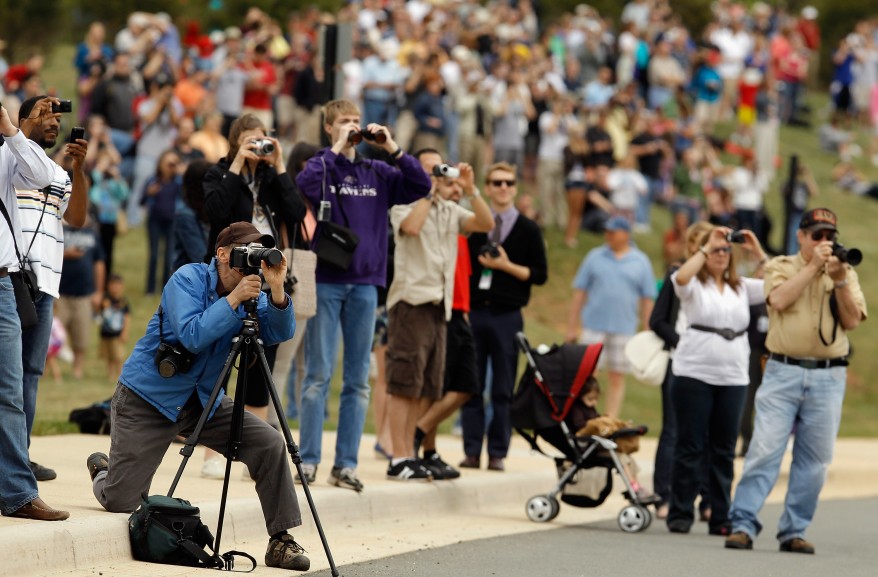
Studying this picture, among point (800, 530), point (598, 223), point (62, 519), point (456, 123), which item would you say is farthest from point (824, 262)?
point (598, 223)

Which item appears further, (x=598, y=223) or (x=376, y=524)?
(x=598, y=223)

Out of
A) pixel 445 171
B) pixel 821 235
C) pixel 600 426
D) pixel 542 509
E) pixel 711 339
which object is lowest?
pixel 542 509

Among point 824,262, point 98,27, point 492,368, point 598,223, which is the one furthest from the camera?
point 598,223

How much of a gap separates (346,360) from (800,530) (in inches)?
124

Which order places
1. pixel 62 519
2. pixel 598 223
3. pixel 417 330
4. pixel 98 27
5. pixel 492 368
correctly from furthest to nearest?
1. pixel 598 223
2. pixel 98 27
3. pixel 492 368
4. pixel 417 330
5. pixel 62 519

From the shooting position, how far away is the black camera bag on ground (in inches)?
318

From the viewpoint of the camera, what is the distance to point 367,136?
34.0 ft

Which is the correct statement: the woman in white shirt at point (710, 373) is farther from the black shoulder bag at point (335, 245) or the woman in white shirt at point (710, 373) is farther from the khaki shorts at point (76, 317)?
the khaki shorts at point (76, 317)

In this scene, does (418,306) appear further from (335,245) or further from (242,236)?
(242,236)

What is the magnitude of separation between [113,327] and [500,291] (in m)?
6.35

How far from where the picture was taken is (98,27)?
24.2 meters

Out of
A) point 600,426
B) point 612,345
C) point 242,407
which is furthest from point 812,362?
point 612,345

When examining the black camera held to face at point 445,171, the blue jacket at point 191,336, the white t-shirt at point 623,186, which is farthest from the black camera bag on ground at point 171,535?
the white t-shirt at point 623,186

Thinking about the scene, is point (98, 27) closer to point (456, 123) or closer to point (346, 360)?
point (456, 123)
